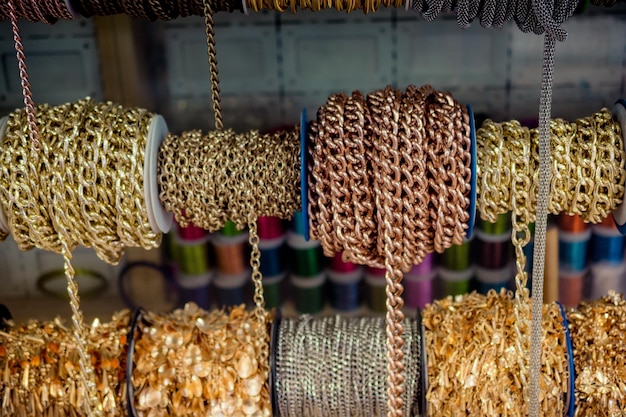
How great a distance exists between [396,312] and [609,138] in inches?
9.7

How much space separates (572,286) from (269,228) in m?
0.45

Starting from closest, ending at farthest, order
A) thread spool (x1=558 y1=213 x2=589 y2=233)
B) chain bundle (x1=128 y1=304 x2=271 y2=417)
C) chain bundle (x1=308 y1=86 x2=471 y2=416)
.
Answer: chain bundle (x1=308 y1=86 x2=471 y2=416) < chain bundle (x1=128 y1=304 x2=271 y2=417) < thread spool (x1=558 y1=213 x2=589 y2=233)

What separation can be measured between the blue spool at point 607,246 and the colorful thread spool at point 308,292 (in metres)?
0.40

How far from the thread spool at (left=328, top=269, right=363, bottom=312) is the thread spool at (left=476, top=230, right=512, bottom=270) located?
174mm

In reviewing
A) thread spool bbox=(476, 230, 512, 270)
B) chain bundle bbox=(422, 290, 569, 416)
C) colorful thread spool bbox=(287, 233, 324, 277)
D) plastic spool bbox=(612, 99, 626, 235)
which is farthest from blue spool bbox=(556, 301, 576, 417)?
colorful thread spool bbox=(287, 233, 324, 277)

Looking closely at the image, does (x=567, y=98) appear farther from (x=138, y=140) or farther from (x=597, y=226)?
(x=138, y=140)

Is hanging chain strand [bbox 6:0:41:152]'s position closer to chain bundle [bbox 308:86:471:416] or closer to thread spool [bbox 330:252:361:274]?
chain bundle [bbox 308:86:471:416]

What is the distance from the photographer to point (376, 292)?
36.3 inches

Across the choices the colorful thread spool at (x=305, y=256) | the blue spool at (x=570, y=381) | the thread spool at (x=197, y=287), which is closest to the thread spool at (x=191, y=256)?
the thread spool at (x=197, y=287)

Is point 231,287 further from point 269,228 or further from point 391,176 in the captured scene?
point 391,176

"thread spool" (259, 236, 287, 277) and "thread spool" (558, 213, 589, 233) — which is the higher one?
Result: "thread spool" (558, 213, 589, 233)

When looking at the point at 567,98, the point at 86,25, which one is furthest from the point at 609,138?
the point at 86,25

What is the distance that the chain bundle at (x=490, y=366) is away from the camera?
0.61 meters

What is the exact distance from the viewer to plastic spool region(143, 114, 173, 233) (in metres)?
0.56
